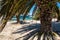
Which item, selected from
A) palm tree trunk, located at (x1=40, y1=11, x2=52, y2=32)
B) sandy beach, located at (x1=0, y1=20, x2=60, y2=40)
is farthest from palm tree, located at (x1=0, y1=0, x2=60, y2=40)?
sandy beach, located at (x1=0, y1=20, x2=60, y2=40)

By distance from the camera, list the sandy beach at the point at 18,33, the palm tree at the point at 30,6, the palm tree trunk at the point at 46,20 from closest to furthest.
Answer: the palm tree at the point at 30,6
the palm tree trunk at the point at 46,20
the sandy beach at the point at 18,33

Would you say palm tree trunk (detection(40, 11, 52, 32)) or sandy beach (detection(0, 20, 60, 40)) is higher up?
palm tree trunk (detection(40, 11, 52, 32))

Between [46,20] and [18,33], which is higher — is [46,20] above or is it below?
above

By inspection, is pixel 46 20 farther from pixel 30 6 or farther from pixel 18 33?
pixel 18 33

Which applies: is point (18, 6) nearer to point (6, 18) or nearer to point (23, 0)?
point (23, 0)

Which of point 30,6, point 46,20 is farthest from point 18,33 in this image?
point 46,20

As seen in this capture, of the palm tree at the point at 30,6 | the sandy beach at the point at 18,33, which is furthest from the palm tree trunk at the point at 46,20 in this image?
the sandy beach at the point at 18,33

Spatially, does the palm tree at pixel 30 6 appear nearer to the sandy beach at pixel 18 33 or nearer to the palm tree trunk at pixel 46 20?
the palm tree trunk at pixel 46 20

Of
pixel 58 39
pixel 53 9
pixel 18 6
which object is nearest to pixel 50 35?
pixel 53 9

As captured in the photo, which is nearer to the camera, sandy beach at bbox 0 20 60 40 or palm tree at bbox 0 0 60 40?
palm tree at bbox 0 0 60 40

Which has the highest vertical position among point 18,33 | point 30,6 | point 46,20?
point 30,6

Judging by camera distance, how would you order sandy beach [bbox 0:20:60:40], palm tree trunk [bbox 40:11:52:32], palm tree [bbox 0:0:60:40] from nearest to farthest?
1. palm tree [bbox 0:0:60:40]
2. palm tree trunk [bbox 40:11:52:32]
3. sandy beach [bbox 0:20:60:40]

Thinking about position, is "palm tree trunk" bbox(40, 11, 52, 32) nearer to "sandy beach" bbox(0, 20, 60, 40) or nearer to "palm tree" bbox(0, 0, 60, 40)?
"palm tree" bbox(0, 0, 60, 40)

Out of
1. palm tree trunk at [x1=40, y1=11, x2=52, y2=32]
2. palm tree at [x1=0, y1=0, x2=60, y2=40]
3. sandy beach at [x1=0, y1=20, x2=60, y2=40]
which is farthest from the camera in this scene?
sandy beach at [x1=0, y1=20, x2=60, y2=40]
